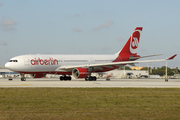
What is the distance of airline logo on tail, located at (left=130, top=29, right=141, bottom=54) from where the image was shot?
57.4 metres

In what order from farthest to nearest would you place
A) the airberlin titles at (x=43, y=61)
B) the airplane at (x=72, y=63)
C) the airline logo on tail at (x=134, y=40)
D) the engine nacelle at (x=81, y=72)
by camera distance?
the airline logo on tail at (x=134, y=40), the airberlin titles at (x=43, y=61), the engine nacelle at (x=81, y=72), the airplane at (x=72, y=63)

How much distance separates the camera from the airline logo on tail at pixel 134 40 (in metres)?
57.4

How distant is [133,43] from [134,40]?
69cm

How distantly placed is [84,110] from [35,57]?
3526 centimetres

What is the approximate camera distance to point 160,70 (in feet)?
613

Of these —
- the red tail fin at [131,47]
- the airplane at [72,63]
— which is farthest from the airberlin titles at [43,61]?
the red tail fin at [131,47]

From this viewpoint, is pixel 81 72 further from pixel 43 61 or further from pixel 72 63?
pixel 43 61

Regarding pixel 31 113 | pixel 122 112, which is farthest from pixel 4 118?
pixel 122 112

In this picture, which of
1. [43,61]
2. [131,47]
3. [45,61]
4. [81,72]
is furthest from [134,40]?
[43,61]

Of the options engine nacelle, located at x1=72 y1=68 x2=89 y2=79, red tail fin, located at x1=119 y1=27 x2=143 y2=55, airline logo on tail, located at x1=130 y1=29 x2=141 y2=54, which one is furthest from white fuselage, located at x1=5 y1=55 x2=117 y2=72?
airline logo on tail, located at x1=130 y1=29 x2=141 y2=54

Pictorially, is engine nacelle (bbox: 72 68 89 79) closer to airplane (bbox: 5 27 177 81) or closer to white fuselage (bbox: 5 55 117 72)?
airplane (bbox: 5 27 177 81)

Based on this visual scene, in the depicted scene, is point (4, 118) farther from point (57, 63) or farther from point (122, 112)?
point (57, 63)

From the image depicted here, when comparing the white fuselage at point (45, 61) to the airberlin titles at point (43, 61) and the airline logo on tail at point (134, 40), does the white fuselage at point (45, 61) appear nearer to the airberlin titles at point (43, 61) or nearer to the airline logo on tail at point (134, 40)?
the airberlin titles at point (43, 61)

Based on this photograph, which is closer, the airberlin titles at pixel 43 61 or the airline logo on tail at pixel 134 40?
the airberlin titles at pixel 43 61
